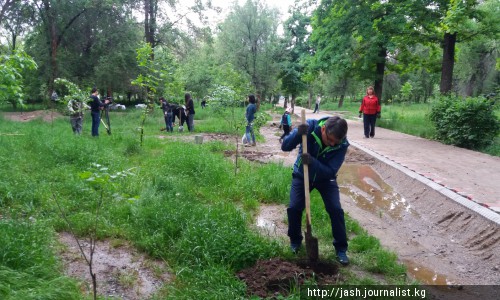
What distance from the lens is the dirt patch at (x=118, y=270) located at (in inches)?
135

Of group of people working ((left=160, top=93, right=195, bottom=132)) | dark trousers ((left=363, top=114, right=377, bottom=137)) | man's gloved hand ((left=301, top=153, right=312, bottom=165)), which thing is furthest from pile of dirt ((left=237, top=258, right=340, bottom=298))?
group of people working ((left=160, top=93, right=195, bottom=132))

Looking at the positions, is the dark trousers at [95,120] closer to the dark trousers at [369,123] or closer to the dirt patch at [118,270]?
the dirt patch at [118,270]

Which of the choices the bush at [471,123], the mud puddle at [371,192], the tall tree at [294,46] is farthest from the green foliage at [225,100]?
the tall tree at [294,46]

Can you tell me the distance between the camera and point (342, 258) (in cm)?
406

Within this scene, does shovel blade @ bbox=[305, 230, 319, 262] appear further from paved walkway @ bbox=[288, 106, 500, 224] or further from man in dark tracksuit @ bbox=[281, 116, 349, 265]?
paved walkway @ bbox=[288, 106, 500, 224]

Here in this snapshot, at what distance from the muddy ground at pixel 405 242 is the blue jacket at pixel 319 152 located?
40.4 inches

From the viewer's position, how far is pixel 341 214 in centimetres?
407

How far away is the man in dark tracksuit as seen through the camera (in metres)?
3.85

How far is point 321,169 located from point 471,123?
29.6 ft

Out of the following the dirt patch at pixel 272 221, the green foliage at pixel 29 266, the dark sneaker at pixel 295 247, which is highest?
the green foliage at pixel 29 266

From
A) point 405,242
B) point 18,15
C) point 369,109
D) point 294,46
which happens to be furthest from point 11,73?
point 294,46

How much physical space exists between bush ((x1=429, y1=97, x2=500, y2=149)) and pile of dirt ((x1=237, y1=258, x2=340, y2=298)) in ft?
29.6

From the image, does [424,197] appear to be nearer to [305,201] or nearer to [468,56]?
[305,201]

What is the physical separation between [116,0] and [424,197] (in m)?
23.3
